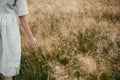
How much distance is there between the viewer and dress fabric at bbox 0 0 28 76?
369 cm

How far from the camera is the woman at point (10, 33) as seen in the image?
369 cm

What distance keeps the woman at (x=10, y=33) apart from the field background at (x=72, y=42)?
478 mm

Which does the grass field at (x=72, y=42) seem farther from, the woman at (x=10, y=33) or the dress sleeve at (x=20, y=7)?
the dress sleeve at (x=20, y=7)

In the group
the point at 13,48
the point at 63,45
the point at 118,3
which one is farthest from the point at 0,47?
the point at 118,3

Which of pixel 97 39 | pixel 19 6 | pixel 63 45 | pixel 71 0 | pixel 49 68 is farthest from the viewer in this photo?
pixel 71 0

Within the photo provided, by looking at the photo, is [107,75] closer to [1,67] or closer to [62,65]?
[62,65]

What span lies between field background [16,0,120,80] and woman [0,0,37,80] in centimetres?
48

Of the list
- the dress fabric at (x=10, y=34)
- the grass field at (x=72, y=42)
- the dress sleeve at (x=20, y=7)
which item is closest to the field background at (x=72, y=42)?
the grass field at (x=72, y=42)

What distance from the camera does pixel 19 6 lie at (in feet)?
12.2

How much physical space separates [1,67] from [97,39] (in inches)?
76.6

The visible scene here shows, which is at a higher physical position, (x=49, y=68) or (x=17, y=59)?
(x=17, y=59)

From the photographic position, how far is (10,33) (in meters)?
3.74

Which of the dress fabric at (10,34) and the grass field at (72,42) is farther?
the grass field at (72,42)

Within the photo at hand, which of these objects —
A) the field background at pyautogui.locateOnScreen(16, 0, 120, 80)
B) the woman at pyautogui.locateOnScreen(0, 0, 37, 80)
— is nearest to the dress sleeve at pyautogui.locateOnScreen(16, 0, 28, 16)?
the woman at pyautogui.locateOnScreen(0, 0, 37, 80)
